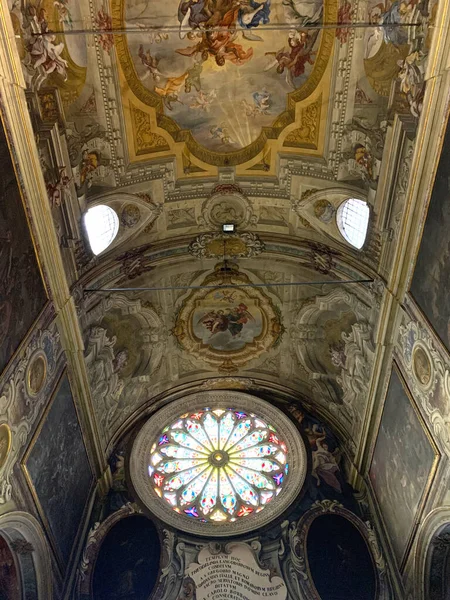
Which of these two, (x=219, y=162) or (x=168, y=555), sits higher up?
(x=219, y=162)

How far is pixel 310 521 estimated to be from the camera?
13.5m

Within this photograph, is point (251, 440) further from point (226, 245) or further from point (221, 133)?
point (221, 133)

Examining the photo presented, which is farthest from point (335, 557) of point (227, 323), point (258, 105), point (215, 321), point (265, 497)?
point (258, 105)

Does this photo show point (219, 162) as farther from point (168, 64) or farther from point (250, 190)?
point (168, 64)

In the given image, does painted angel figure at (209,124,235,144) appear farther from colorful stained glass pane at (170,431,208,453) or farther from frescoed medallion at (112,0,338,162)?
colorful stained glass pane at (170,431,208,453)

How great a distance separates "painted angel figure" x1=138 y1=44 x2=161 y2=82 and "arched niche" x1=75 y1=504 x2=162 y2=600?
10111mm

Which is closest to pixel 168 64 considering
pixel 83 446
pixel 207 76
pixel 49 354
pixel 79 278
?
pixel 207 76

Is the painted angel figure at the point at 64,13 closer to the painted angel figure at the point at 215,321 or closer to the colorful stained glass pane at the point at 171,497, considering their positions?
the painted angel figure at the point at 215,321

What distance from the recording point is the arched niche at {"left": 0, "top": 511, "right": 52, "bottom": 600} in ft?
33.3

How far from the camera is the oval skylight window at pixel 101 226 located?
12.0 metres

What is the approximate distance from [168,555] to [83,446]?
3309 mm

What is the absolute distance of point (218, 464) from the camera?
1503 centimetres

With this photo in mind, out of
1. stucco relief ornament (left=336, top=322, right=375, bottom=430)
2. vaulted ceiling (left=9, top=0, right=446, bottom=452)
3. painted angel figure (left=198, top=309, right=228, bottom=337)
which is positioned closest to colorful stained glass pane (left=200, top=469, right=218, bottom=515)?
vaulted ceiling (left=9, top=0, right=446, bottom=452)

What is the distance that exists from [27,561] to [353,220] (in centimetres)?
964
